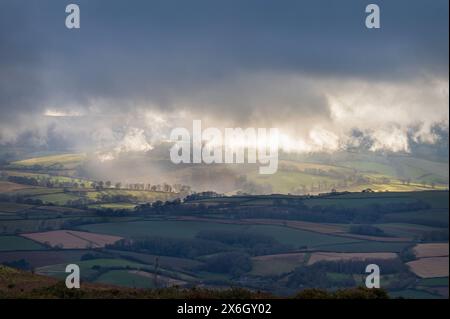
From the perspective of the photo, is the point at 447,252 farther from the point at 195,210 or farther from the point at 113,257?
the point at 195,210

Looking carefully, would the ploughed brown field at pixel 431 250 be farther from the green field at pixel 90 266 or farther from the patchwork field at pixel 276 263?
the green field at pixel 90 266

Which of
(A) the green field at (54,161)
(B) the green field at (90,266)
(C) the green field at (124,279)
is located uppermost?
(A) the green field at (54,161)

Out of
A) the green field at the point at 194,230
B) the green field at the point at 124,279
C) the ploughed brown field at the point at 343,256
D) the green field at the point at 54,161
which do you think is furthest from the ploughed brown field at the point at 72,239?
the green field at the point at 54,161

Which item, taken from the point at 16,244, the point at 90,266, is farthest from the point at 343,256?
the point at 16,244

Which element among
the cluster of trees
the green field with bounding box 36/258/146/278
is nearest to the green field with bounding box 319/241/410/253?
the green field with bounding box 36/258/146/278

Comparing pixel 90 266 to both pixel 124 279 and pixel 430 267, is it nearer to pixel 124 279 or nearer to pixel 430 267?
pixel 124 279
